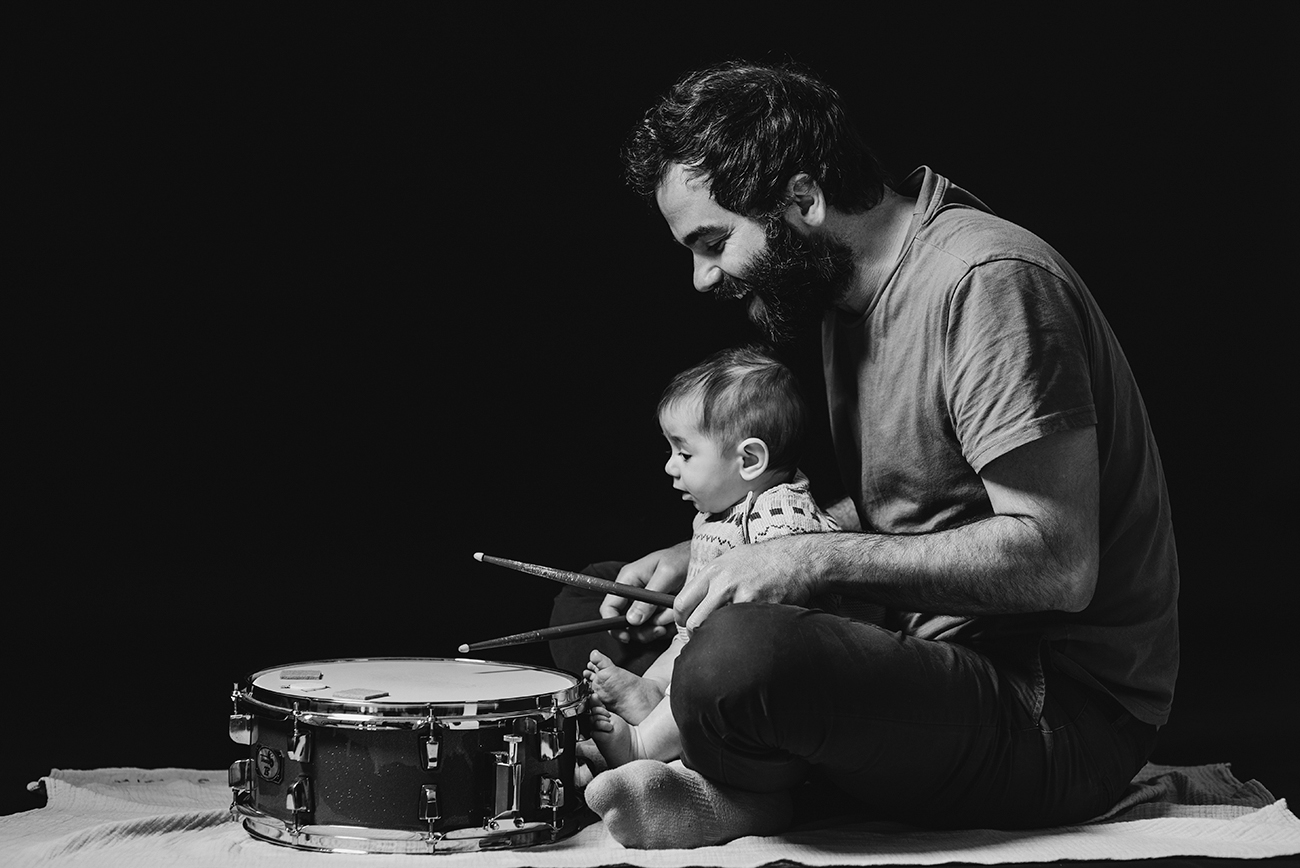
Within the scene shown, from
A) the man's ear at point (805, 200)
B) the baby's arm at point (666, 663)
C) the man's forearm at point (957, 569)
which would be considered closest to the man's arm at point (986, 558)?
the man's forearm at point (957, 569)

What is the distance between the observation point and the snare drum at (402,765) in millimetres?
2238

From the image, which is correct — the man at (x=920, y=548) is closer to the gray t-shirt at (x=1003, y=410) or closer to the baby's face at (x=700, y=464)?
the gray t-shirt at (x=1003, y=410)

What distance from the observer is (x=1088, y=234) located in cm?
436

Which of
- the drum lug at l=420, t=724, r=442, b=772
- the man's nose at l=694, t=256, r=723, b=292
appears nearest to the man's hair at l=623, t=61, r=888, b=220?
the man's nose at l=694, t=256, r=723, b=292

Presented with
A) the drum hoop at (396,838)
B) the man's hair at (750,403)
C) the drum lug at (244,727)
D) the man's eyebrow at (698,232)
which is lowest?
the drum hoop at (396,838)

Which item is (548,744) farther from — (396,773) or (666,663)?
(666,663)

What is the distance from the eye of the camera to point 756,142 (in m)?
2.60

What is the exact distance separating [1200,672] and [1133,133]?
153cm

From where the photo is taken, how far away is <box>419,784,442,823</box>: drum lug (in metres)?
2.24

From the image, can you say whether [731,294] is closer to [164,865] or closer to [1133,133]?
[164,865]

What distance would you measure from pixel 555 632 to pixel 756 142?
0.91 meters

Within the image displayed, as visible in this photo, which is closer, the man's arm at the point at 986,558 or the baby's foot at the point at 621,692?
the man's arm at the point at 986,558

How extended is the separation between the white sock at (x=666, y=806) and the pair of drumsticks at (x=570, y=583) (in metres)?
0.37

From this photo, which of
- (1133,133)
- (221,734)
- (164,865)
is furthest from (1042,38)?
(164,865)
